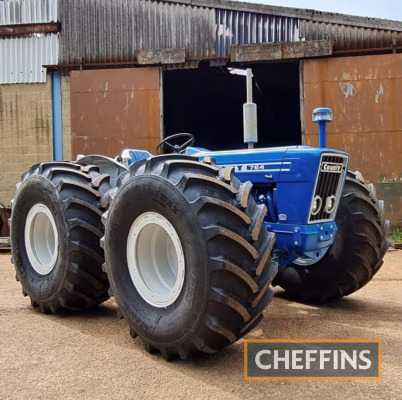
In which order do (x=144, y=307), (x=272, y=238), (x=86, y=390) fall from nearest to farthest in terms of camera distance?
(x=86, y=390)
(x=272, y=238)
(x=144, y=307)

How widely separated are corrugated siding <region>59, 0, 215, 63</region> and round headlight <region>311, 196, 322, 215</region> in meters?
8.02

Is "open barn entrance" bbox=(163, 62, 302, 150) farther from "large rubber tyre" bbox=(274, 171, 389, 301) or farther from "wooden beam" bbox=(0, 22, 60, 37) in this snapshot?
"large rubber tyre" bbox=(274, 171, 389, 301)

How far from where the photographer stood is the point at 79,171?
4.24 m

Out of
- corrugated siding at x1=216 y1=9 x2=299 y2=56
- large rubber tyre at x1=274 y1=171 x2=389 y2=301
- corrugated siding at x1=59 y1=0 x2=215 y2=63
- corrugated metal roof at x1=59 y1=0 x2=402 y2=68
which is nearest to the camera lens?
large rubber tyre at x1=274 y1=171 x2=389 y2=301

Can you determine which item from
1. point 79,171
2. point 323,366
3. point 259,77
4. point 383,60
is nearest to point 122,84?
point 259,77

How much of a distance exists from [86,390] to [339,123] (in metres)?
9.00

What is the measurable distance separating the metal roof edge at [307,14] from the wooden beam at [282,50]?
1.72 ft

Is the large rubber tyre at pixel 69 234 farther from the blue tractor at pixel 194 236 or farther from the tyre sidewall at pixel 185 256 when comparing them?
the tyre sidewall at pixel 185 256

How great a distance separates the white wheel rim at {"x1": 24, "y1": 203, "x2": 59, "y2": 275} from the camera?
4395 millimetres

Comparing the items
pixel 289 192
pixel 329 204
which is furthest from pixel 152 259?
pixel 329 204

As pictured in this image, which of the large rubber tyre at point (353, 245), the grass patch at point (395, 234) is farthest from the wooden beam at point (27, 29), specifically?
the large rubber tyre at point (353, 245)

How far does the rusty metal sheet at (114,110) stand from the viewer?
10812 millimetres

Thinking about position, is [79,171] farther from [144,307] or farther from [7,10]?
[7,10]

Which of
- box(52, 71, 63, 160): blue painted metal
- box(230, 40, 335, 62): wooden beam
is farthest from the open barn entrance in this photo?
box(52, 71, 63, 160): blue painted metal
